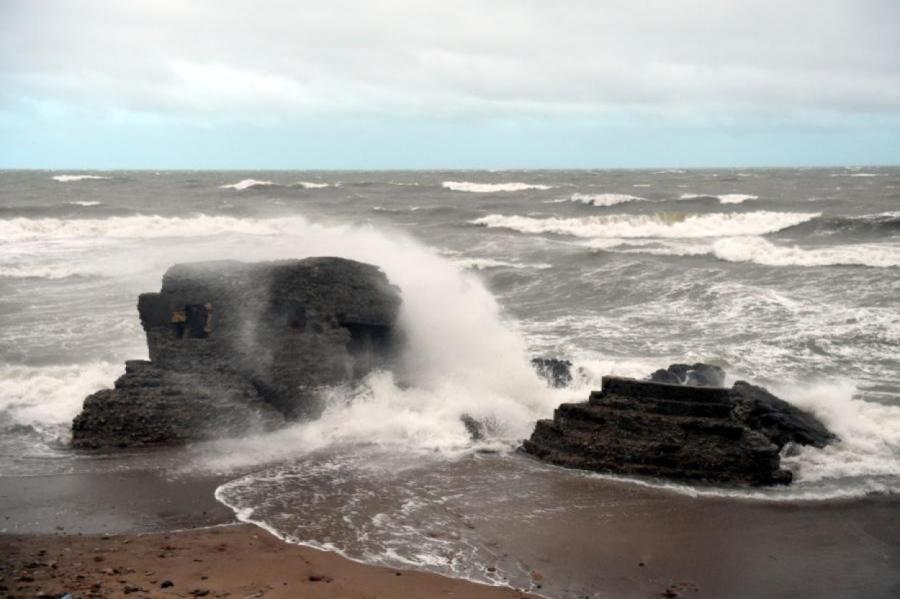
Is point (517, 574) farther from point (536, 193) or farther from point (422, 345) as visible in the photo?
point (536, 193)

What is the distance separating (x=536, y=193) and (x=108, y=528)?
Answer: 5137cm

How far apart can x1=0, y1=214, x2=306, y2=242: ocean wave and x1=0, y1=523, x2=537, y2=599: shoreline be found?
31.0m

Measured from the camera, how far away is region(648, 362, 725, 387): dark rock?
10727mm

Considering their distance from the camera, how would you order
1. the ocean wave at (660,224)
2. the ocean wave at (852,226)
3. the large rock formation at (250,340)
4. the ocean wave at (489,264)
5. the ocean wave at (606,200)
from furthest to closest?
the ocean wave at (606,200) < the ocean wave at (660,224) < the ocean wave at (852,226) < the ocean wave at (489,264) < the large rock formation at (250,340)

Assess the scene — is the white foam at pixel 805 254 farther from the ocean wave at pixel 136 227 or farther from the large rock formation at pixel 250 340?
the ocean wave at pixel 136 227

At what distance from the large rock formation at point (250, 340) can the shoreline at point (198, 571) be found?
300 cm

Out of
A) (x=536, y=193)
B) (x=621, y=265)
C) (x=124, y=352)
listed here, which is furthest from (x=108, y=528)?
(x=536, y=193)

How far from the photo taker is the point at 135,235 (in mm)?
36875

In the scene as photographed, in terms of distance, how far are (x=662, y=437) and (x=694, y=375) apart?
262 cm

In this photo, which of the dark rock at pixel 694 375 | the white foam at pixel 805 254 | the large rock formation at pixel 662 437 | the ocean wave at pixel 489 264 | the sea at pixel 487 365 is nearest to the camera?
the sea at pixel 487 365

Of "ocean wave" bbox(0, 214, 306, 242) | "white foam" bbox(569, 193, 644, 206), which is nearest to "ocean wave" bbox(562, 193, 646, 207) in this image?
"white foam" bbox(569, 193, 644, 206)

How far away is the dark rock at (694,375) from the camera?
10.7 meters

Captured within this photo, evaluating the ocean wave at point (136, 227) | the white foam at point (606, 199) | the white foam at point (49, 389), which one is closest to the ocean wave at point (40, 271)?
the white foam at point (49, 389)

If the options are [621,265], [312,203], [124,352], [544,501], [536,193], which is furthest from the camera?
[536,193]
